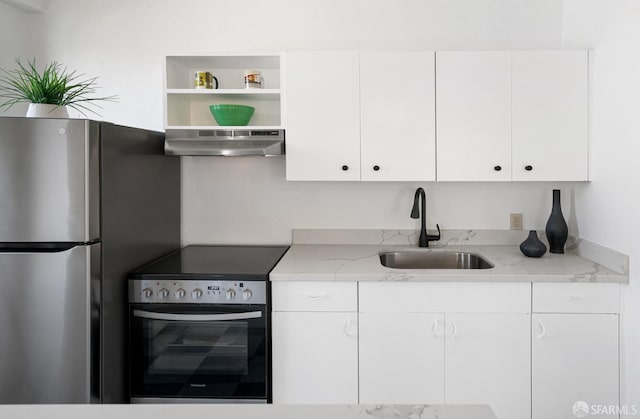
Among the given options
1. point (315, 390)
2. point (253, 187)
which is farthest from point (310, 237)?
point (315, 390)

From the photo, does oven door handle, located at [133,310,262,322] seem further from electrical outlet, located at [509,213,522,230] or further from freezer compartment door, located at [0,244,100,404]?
electrical outlet, located at [509,213,522,230]

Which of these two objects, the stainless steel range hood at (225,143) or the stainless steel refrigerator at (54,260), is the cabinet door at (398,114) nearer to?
the stainless steel range hood at (225,143)

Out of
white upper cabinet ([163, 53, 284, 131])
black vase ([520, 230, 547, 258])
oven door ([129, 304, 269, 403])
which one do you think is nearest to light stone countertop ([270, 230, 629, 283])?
black vase ([520, 230, 547, 258])

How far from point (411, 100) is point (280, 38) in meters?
0.90

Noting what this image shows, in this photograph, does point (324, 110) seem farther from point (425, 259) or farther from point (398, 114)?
point (425, 259)

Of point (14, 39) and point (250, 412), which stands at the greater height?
point (14, 39)

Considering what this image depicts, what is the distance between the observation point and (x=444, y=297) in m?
2.23

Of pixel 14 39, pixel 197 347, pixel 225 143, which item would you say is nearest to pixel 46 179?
pixel 225 143

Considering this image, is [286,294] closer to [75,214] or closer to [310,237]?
[310,237]

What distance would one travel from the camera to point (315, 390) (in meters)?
2.27

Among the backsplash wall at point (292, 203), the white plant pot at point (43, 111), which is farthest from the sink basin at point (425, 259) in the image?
the white plant pot at point (43, 111)

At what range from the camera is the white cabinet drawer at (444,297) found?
2.21m

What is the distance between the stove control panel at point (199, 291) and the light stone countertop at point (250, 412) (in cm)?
129

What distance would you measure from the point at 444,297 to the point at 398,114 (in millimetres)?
958
